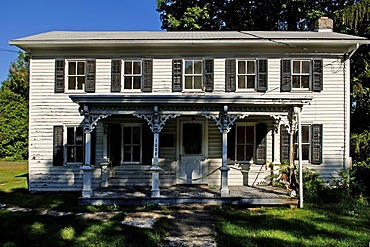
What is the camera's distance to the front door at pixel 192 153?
1063 cm

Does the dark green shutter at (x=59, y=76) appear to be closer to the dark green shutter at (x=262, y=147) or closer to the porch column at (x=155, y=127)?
the porch column at (x=155, y=127)

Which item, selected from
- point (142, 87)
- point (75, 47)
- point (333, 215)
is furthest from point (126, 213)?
point (75, 47)

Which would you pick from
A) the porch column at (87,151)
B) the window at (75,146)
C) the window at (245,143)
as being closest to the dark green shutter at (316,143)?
the window at (245,143)

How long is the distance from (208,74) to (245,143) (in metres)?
2.84

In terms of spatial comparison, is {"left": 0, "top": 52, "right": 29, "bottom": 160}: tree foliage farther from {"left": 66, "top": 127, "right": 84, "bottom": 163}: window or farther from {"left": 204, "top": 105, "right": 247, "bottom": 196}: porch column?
{"left": 204, "top": 105, "right": 247, "bottom": 196}: porch column

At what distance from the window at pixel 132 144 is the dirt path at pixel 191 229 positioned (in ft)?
10.6

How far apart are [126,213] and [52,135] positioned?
4.81 m

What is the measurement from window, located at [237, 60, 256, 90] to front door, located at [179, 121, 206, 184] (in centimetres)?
210

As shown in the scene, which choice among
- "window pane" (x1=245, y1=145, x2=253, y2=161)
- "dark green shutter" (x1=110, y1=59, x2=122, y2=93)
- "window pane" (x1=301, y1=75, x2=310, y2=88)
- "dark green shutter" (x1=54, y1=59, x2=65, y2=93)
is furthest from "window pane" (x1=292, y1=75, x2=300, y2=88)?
"dark green shutter" (x1=54, y1=59, x2=65, y2=93)

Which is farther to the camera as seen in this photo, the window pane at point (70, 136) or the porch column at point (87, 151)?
the window pane at point (70, 136)

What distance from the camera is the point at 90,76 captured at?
10766mm

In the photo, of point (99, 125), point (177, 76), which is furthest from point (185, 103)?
point (99, 125)

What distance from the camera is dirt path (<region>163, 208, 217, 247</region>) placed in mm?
5805

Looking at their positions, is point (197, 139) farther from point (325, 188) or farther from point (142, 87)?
point (325, 188)
